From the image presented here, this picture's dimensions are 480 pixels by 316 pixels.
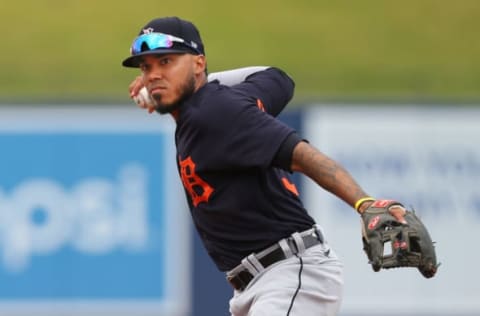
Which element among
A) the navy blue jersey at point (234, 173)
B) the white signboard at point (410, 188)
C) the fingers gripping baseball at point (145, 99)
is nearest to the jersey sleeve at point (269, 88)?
the navy blue jersey at point (234, 173)

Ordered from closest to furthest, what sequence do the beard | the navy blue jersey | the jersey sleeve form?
the navy blue jersey
the beard
the jersey sleeve

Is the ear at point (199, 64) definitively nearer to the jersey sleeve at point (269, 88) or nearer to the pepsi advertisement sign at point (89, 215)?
the jersey sleeve at point (269, 88)

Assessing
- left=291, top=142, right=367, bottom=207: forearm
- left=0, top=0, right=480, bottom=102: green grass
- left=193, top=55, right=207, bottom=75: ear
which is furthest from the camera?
left=0, top=0, right=480, bottom=102: green grass

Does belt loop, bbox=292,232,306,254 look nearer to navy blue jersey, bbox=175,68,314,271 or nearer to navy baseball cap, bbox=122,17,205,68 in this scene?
navy blue jersey, bbox=175,68,314,271

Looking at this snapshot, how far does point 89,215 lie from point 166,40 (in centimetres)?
526

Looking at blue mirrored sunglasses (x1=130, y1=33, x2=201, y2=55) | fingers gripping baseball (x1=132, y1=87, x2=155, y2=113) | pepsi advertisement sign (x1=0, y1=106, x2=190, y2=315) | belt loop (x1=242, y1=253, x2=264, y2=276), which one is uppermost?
blue mirrored sunglasses (x1=130, y1=33, x2=201, y2=55)

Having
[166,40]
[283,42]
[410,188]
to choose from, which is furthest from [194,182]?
[283,42]

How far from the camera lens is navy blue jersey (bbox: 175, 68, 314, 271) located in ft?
17.4

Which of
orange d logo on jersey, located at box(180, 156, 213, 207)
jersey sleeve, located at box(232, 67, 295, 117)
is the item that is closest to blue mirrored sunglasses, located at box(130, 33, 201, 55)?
jersey sleeve, located at box(232, 67, 295, 117)

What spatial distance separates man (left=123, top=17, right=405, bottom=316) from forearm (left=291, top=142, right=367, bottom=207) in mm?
163

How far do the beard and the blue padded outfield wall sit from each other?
5029 mm

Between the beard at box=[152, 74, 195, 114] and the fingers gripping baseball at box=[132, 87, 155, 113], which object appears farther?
the fingers gripping baseball at box=[132, 87, 155, 113]

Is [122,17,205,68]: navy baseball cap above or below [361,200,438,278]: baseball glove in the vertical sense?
above

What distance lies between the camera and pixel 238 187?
5480 mm
